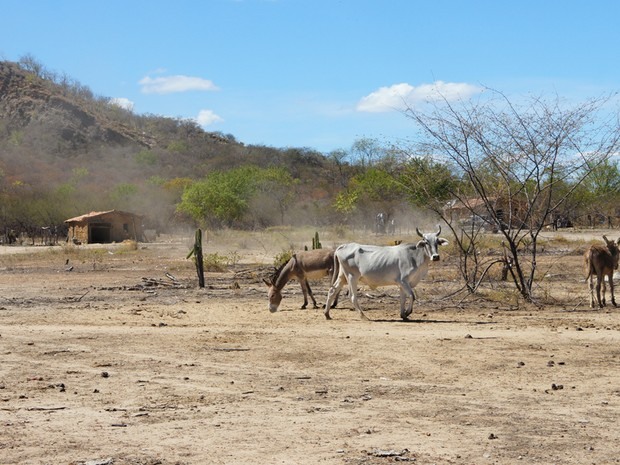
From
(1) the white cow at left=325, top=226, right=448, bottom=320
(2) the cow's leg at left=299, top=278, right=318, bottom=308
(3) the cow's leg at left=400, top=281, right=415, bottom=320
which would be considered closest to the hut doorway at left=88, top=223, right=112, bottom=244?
(2) the cow's leg at left=299, top=278, right=318, bottom=308

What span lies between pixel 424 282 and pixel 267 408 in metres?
16.1

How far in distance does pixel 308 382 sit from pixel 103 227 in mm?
52305

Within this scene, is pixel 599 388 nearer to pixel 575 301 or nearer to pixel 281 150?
pixel 575 301

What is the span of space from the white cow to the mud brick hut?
144 feet

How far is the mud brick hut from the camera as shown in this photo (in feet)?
199

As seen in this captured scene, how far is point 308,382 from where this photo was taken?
37.2ft

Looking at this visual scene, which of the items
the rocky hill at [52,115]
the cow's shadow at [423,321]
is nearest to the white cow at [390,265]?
the cow's shadow at [423,321]

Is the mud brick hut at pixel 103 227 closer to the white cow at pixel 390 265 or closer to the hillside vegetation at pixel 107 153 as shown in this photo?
the hillside vegetation at pixel 107 153

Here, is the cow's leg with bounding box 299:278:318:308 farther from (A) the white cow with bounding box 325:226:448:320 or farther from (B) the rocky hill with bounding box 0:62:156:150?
(B) the rocky hill with bounding box 0:62:156:150

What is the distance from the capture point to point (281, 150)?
449 feet

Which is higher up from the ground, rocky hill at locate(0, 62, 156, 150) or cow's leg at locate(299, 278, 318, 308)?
rocky hill at locate(0, 62, 156, 150)

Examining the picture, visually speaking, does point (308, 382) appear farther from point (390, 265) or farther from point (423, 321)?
point (390, 265)

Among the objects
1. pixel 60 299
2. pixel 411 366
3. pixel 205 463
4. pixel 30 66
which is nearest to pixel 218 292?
pixel 60 299

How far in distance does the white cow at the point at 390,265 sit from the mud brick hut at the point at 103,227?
4391 cm
